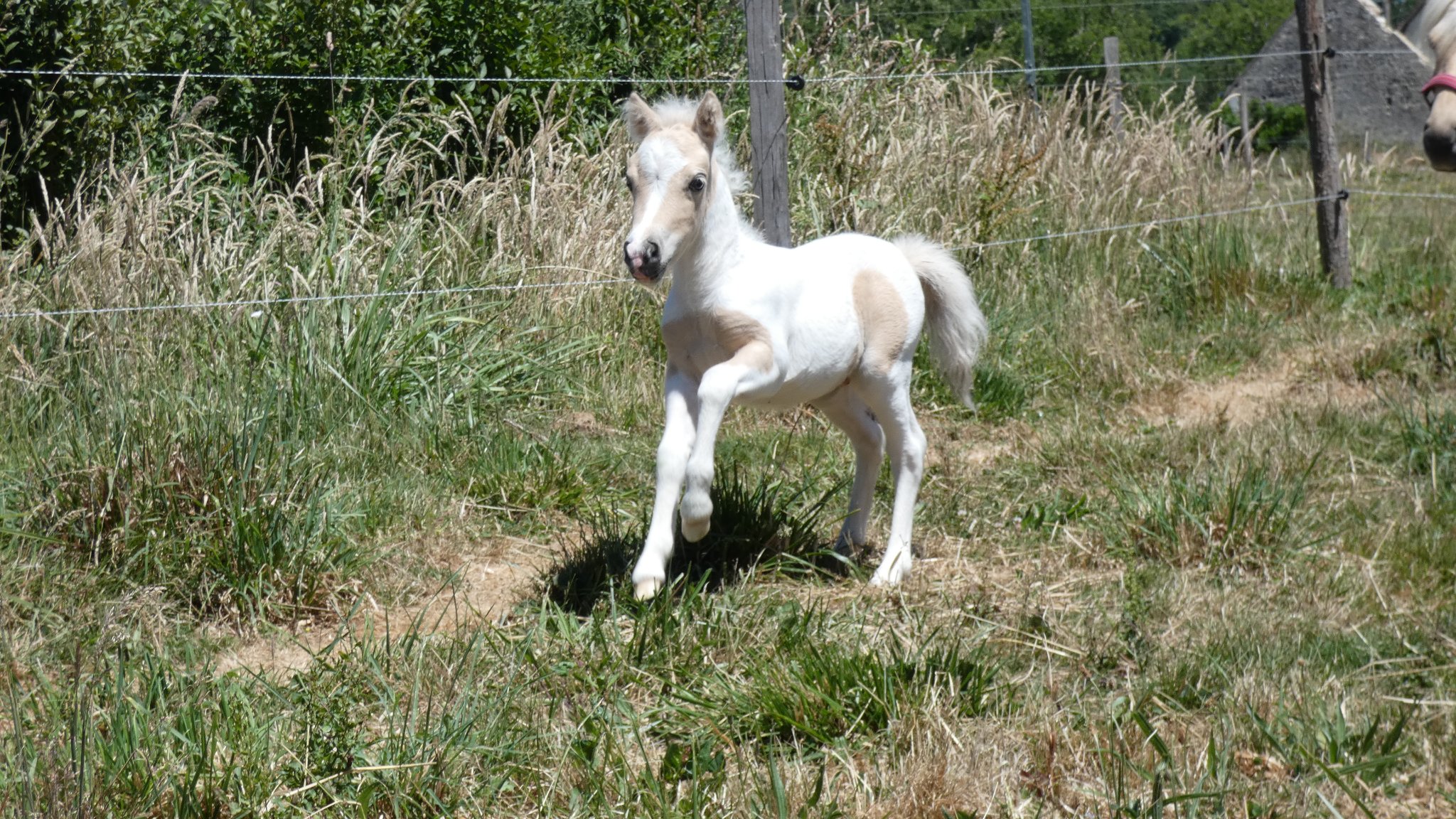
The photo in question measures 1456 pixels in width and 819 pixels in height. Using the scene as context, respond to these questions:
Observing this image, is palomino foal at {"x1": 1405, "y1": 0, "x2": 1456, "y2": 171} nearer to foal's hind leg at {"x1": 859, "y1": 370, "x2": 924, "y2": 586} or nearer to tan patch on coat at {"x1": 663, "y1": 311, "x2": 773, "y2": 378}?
foal's hind leg at {"x1": 859, "y1": 370, "x2": 924, "y2": 586}

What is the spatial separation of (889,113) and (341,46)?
10.5ft

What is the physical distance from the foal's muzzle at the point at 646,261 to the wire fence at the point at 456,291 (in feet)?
5.32

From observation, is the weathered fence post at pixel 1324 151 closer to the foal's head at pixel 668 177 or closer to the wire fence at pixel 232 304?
the wire fence at pixel 232 304

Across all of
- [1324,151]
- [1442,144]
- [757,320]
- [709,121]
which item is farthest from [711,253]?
[1324,151]

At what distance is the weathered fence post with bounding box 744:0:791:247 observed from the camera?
17.7 feet

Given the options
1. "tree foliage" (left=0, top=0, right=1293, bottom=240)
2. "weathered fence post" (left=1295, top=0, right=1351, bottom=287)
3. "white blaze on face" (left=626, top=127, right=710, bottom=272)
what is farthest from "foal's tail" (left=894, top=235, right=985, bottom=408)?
"weathered fence post" (left=1295, top=0, right=1351, bottom=287)

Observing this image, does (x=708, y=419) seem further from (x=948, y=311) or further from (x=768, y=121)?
(x=768, y=121)

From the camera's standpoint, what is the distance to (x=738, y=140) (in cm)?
731

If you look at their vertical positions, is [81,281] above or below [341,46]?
below

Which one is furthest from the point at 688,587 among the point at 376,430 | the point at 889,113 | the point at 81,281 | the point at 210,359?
the point at 889,113

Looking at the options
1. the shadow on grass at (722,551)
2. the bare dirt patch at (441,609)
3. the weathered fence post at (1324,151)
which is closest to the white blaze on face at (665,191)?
the shadow on grass at (722,551)

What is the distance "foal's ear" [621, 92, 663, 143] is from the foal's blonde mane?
1.4 inches

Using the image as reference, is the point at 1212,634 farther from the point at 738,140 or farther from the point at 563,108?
the point at 563,108

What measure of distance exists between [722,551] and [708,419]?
2.18 feet
